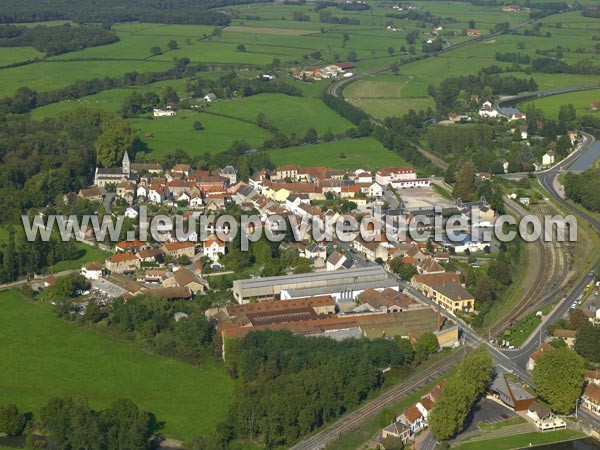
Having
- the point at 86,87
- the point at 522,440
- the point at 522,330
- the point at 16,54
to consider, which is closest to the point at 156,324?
the point at 522,330

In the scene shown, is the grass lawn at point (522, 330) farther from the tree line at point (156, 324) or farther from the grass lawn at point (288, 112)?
the grass lawn at point (288, 112)

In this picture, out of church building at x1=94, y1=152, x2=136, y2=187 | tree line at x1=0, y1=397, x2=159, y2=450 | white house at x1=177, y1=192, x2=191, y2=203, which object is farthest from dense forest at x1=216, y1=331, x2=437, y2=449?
church building at x1=94, y1=152, x2=136, y2=187

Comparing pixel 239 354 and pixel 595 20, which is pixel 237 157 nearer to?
pixel 239 354

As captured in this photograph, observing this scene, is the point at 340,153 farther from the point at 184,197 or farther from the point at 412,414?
the point at 412,414

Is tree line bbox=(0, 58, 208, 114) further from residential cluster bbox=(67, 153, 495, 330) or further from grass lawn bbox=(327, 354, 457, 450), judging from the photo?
grass lawn bbox=(327, 354, 457, 450)

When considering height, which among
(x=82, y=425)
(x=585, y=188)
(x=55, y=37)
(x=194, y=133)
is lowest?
(x=194, y=133)
